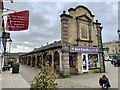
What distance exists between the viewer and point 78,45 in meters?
20.0

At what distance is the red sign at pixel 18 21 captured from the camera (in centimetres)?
986

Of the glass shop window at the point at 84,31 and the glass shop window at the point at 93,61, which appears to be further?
the glass shop window at the point at 93,61

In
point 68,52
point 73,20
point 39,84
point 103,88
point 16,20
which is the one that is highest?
point 73,20

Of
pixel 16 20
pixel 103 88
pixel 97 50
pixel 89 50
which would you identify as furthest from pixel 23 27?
pixel 97 50

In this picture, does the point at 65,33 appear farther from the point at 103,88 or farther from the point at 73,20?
the point at 103,88

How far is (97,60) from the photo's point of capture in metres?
22.4

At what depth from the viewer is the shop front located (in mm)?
19752

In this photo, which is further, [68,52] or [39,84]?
[68,52]

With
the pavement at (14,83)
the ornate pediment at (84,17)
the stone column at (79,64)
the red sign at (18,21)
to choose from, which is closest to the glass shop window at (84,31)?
the ornate pediment at (84,17)

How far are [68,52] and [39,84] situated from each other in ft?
40.3

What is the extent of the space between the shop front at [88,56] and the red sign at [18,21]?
961 cm

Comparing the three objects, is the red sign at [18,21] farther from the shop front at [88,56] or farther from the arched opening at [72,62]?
the arched opening at [72,62]

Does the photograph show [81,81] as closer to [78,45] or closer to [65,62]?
[65,62]

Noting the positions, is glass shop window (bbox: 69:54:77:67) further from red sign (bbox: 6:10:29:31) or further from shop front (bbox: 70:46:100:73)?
red sign (bbox: 6:10:29:31)
